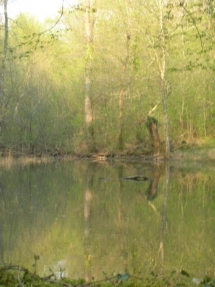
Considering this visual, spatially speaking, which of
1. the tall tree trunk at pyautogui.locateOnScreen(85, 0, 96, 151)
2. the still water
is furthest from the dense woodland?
the still water

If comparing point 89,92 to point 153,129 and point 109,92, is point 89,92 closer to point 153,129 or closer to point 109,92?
point 109,92

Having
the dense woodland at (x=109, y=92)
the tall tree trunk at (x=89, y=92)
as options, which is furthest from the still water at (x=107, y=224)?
the tall tree trunk at (x=89, y=92)

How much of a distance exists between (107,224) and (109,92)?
665 inches

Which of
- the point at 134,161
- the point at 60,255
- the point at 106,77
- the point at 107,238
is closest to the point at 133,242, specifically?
the point at 107,238

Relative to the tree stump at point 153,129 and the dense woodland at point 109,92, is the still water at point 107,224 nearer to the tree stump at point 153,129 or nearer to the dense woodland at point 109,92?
the tree stump at point 153,129

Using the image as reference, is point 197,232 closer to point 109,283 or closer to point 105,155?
point 109,283

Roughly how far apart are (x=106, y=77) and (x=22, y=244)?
18.8 meters

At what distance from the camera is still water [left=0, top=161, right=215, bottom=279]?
5.98 metres

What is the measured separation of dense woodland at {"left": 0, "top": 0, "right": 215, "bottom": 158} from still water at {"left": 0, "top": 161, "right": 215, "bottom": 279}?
7732 millimetres

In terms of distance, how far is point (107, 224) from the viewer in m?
8.67

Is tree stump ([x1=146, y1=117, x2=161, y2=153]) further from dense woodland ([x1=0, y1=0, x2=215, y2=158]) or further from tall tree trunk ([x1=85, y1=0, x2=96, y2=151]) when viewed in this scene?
tall tree trunk ([x1=85, y1=0, x2=96, y2=151])

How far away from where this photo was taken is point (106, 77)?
25.1 m

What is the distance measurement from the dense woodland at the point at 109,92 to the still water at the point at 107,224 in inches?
304

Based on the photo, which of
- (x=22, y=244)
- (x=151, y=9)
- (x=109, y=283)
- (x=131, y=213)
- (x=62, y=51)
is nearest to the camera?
(x=109, y=283)
